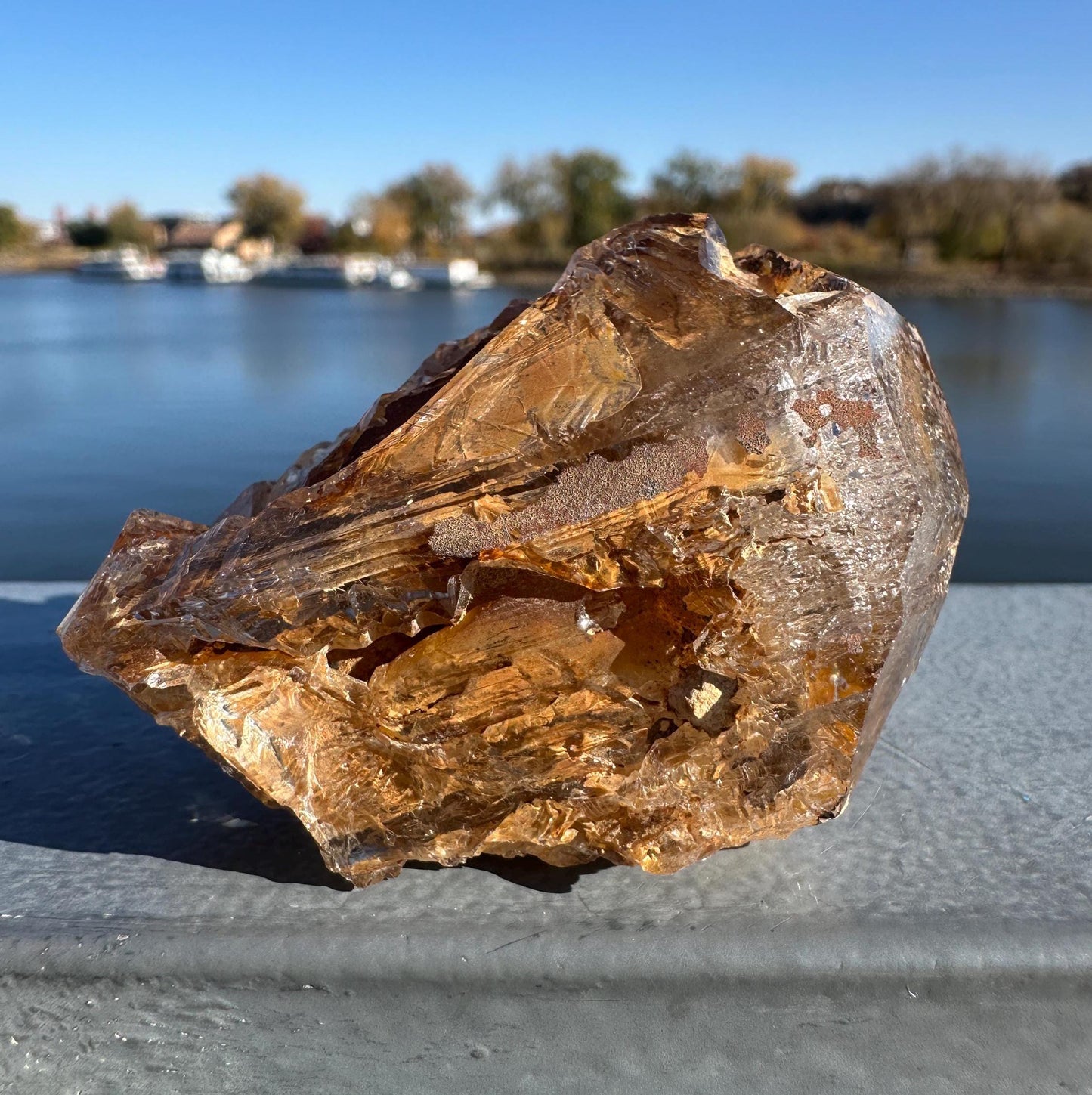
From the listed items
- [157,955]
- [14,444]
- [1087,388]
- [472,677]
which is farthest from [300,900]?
[1087,388]

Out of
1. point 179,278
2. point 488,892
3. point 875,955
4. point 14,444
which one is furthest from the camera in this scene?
point 179,278

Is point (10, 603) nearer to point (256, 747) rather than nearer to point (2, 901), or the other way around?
point (2, 901)

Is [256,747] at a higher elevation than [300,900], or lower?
higher

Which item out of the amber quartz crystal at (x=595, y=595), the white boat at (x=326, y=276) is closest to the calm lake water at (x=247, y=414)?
the amber quartz crystal at (x=595, y=595)

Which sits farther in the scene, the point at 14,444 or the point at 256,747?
the point at 14,444

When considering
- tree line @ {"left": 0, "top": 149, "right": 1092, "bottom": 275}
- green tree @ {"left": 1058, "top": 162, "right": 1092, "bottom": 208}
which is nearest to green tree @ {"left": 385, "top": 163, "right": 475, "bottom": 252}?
tree line @ {"left": 0, "top": 149, "right": 1092, "bottom": 275}

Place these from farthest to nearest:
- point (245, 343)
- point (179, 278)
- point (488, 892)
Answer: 1. point (179, 278)
2. point (245, 343)
3. point (488, 892)
